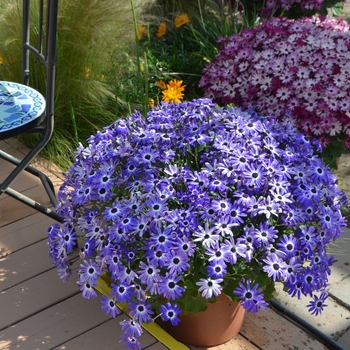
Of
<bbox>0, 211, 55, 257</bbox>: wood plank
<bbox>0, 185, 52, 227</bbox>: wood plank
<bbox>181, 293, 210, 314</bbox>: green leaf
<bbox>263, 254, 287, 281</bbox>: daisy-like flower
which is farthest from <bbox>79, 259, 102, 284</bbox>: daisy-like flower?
<bbox>0, 185, 52, 227</bbox>: wood plank

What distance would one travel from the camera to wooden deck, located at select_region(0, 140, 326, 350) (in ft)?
6.23

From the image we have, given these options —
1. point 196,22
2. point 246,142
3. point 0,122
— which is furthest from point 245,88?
point 196,22

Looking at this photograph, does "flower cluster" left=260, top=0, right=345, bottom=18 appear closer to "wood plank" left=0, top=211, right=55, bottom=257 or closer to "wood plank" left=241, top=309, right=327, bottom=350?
"wood plank" left=0, top=211, right=55, bottom=257

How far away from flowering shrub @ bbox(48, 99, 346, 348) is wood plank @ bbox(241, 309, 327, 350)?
0.29 meters

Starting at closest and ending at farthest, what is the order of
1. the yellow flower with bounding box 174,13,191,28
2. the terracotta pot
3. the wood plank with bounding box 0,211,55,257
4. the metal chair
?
the terracotta pot
the metal chair
the wood plank with bounding box 0,211,55,257
the yellow flower with bounding box 174,13,191,28

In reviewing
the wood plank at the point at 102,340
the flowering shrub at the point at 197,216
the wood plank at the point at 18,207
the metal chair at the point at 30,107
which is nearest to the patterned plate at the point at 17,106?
the metal chair at the point at 30,107

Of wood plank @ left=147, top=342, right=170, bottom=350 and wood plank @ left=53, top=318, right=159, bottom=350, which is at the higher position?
wood plank @ left=53, top=318, right=159, bottom=350

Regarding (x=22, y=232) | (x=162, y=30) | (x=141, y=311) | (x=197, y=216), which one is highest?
(x=197, y=216)

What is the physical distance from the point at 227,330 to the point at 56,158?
1401mm

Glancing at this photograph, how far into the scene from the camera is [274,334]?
200 centimetres

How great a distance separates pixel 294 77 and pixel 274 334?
1.15 meters

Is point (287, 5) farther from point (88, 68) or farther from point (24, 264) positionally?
point (24, 264)

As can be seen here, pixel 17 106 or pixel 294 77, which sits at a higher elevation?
pixel 17 106

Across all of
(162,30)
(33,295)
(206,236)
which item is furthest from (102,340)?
(162,30)
